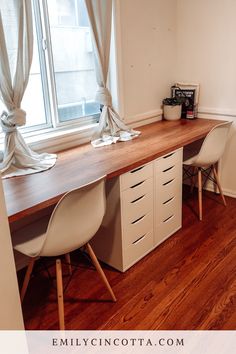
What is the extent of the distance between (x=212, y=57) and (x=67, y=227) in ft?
7.23

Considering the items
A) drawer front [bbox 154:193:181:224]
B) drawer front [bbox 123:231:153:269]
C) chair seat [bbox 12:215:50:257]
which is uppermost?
chair seat [bbox 12:215:50:257]

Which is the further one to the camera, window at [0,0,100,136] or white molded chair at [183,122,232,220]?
white molded chair at [183,122,232,220]

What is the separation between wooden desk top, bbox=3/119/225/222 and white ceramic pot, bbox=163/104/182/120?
0.21m

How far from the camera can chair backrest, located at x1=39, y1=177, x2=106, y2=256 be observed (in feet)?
4.66

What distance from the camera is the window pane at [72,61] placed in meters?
2.22

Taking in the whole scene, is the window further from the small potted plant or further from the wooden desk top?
the small potted plant

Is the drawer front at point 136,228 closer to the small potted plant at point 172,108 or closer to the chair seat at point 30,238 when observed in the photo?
the chair seat at point 30,238

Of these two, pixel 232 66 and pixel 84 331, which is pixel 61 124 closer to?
pixel 84 331

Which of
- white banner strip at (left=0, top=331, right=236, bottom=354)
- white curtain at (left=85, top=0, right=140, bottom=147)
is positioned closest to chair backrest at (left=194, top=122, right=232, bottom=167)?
white curtain at (left=85, top=0, right=140, bottom=147)

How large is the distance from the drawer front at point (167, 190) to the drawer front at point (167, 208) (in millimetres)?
25

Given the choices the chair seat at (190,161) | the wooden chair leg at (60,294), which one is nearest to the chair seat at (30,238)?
the wooden chair leg at (60,294)

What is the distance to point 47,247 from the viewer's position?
148 cm

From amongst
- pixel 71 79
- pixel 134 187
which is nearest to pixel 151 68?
pixel 71 79

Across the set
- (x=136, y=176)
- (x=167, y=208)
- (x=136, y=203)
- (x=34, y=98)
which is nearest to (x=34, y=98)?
(x=34, y=98)
